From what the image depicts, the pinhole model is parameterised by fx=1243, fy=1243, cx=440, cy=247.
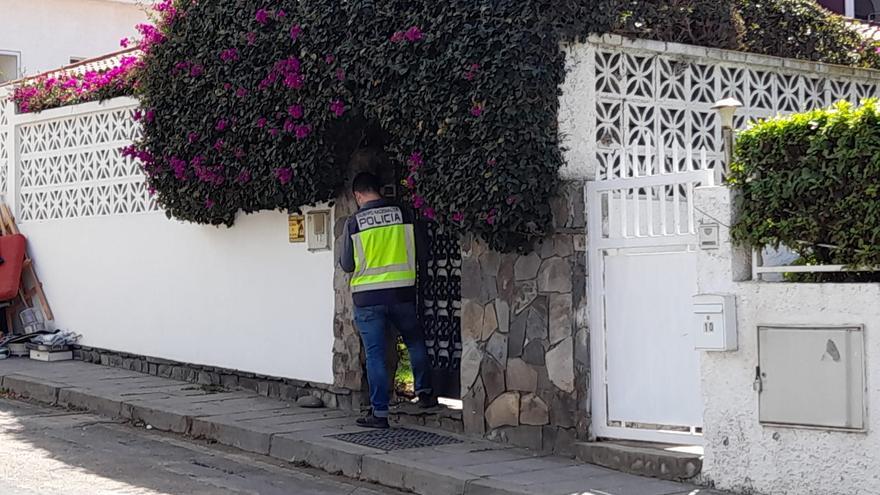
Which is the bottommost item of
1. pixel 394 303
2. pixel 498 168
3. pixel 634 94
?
pixel 394 303

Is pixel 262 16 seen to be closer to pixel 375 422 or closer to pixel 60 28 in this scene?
pixel 375 422

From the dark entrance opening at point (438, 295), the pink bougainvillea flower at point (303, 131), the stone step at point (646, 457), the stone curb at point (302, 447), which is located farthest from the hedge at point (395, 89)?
the stone curb at point (302, 447)

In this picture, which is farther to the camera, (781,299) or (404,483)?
(404,483)

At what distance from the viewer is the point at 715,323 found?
715cm

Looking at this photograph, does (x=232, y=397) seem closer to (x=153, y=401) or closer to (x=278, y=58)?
(x=153, y=401)

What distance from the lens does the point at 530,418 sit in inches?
336

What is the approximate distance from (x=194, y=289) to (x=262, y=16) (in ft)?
9.67

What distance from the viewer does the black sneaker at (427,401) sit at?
9.60 metres

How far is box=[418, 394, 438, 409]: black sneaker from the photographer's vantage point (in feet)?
31.5

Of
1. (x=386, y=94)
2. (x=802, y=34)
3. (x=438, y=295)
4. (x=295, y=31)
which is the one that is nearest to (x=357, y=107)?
(x=386, y=94)

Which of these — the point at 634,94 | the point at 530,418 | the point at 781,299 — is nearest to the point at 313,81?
the point at 634,94

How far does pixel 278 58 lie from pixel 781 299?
4.79 metres

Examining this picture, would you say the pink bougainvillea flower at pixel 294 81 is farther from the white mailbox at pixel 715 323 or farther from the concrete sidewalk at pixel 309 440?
the white mailbox at pixel 715 323

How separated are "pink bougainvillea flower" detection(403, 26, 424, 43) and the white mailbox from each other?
2839 mm
